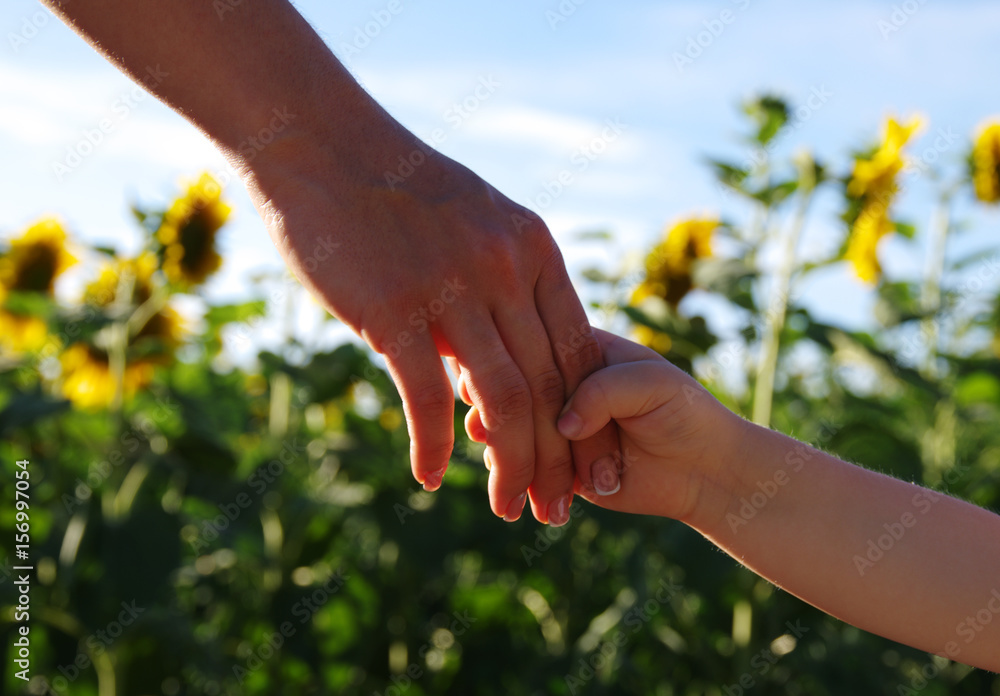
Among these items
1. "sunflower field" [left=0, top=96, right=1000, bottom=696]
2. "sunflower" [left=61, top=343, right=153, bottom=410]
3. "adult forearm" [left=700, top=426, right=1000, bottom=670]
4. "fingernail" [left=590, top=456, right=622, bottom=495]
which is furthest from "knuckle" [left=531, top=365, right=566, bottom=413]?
"sunflower" [left=61, top=343, right=153, bottom=410]

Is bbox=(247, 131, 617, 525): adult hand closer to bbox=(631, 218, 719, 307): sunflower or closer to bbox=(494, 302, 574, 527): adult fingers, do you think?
bbox=(494, 302, 574, 527): adult fingers

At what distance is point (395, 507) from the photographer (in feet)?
7.50

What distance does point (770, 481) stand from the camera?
3.76ft

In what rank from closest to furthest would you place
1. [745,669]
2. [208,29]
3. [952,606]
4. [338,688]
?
[208,29]
[952,606]
[745,669]
[338,688]

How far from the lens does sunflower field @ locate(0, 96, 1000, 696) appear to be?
6.57 feet

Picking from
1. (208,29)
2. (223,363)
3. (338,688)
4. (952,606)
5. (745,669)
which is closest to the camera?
(208,29)

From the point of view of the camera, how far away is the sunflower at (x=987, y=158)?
9.66ft

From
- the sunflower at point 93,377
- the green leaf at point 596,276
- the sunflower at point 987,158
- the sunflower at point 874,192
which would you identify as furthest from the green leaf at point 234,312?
the sunflower at point 987,158

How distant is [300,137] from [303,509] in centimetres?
153

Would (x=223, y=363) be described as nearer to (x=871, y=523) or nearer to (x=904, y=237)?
(x=904, y=237)

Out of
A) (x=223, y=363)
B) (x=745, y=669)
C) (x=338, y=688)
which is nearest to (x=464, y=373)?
(x=745, y=669)

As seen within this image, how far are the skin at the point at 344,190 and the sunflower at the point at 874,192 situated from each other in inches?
55.4

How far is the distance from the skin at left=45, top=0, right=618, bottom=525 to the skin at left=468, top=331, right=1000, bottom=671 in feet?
0.53

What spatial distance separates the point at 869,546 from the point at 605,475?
1.12 ft
